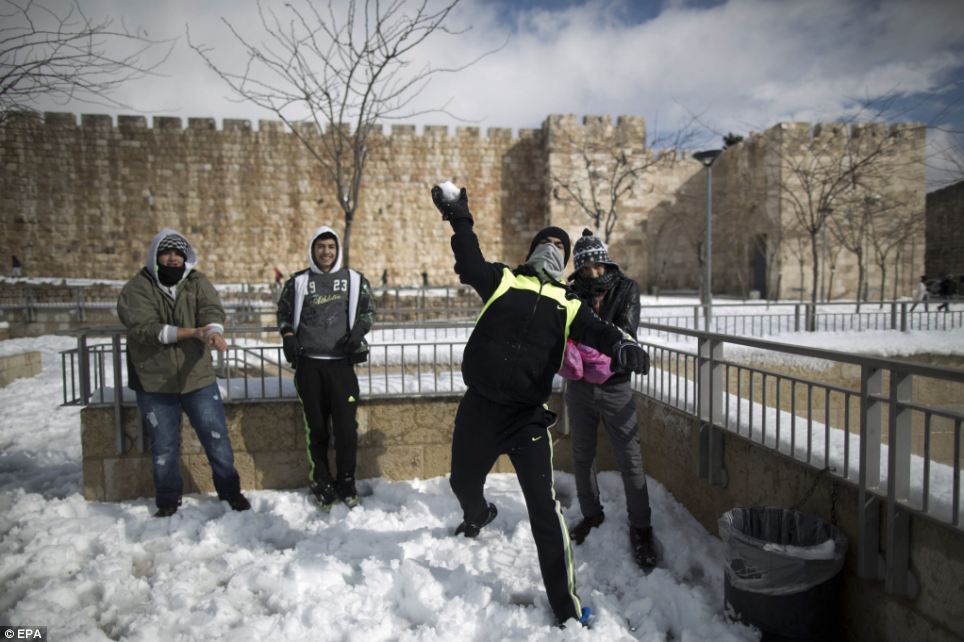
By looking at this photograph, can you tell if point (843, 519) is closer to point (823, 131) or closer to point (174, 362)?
point (174, 362)

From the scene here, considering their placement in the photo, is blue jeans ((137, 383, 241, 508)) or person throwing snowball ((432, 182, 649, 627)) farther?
blue jeans ((137, 383, 241, 508))

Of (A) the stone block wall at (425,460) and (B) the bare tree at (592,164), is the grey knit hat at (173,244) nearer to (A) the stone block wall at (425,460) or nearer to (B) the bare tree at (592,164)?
(A) the stone block wall at (425,460)

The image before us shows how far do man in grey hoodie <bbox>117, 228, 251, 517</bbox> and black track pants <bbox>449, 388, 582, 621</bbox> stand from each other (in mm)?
2016

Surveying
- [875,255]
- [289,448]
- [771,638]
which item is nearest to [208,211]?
[289,448]

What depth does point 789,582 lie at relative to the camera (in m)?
2.37

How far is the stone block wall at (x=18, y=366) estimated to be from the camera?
26.8ft

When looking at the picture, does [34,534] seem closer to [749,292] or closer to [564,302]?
[564,302]

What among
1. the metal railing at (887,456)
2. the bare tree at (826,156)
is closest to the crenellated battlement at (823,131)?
the bare tree at (826,156)

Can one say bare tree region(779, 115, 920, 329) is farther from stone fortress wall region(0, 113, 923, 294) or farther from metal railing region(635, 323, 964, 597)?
metal railing region(635, 323, 964, 597)

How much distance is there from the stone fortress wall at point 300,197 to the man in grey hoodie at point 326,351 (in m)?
16.8

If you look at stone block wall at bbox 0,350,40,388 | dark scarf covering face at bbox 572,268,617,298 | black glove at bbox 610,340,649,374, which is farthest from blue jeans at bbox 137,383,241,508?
stone block wall at bbox 0,350,40,388

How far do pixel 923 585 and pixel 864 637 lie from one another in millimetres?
436

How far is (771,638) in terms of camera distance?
8.00 feet

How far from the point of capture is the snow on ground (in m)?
2.65
